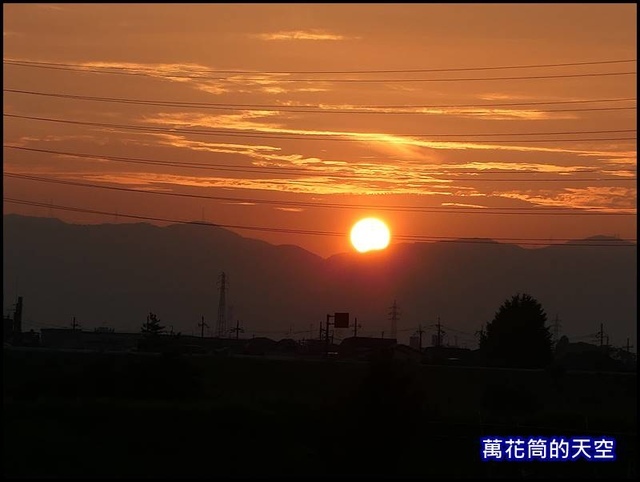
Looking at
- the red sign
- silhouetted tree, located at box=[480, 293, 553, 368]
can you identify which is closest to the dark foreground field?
the red sign

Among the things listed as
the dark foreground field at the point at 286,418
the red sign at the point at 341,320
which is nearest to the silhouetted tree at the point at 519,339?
the red sign at the point at 341,320

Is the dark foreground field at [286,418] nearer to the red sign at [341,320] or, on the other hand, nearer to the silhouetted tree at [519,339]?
the red sign at [341,320]

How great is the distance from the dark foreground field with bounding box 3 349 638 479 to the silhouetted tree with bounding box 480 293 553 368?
82.2 ft

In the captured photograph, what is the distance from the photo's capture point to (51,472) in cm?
3547

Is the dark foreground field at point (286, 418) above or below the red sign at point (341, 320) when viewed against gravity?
below

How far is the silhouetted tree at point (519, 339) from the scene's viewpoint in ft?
327

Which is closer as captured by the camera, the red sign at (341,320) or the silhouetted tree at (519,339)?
the red sign at (341,320)

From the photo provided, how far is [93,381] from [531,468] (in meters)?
27.0

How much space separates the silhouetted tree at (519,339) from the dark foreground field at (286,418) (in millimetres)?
25054

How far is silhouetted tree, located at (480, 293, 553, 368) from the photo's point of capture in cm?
9975

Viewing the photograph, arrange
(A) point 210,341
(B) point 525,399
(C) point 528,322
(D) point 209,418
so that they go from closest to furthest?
(D) point 209,418, (B) point 525,399, (C) point 528,322, (A) point 210,341

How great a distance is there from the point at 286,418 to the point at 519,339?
56920mm

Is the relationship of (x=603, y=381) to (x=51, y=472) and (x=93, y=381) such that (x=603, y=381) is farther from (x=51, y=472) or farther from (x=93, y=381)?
(x=51, y=472)

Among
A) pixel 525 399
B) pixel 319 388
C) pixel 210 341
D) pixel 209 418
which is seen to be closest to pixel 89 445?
pixel 209 418
